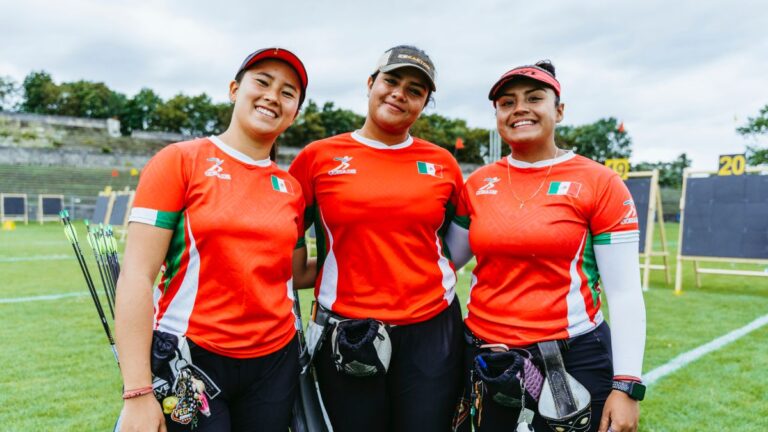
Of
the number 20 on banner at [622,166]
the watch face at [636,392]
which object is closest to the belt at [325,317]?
the watch face at [636,392]

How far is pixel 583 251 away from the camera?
2225mm

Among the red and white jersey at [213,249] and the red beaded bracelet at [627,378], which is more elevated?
the red and white jersey at [213,249]

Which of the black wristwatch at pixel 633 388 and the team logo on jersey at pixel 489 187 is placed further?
the team logo on jersey at pixel 489 187

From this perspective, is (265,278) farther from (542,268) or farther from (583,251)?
(583,251)

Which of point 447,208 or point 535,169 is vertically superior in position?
point 535,169

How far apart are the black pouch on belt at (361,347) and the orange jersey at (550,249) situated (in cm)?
39

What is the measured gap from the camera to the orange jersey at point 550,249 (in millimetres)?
2182

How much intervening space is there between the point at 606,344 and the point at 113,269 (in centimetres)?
197

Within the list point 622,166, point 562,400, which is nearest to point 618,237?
point 562,400

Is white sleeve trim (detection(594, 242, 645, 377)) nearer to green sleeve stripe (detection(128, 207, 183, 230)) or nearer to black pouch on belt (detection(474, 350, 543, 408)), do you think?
black pouch on belt (detection(474, 350, 543, 408))

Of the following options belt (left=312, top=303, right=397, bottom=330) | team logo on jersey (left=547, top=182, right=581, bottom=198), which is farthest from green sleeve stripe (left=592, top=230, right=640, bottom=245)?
belt (left=312, top=303, right=397, bottom=330)

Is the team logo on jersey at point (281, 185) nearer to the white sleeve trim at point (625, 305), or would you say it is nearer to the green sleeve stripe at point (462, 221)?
the green sleeve stripe at point (462, 221)

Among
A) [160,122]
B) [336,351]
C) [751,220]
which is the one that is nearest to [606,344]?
[336,351]

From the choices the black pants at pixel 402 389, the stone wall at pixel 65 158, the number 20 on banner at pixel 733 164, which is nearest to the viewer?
the black pants at pixel 402 389
